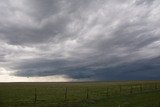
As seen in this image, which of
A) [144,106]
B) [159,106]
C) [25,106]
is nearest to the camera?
[159,106]

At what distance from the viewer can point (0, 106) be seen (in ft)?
96.7

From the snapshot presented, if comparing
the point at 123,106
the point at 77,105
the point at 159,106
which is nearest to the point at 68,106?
the point at 77,105

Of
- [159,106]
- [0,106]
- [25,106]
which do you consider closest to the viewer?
[159,106]

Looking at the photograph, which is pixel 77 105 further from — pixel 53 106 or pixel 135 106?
pixel 135 106

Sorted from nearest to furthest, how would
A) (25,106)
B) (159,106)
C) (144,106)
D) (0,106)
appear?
(159,106), (144,106), (25,106), (0,106)

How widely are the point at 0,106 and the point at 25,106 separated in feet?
14.0

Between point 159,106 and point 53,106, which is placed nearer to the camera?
point 159,106

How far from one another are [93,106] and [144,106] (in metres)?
6.52

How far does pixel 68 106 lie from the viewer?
2852 centimetres

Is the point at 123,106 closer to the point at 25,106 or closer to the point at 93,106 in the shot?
the point at 93,106

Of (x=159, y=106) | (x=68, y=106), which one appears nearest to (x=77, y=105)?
(x=68, y=106)

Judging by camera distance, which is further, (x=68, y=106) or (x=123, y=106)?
(x=68, y=106)

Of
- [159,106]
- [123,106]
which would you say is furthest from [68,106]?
[159,106]

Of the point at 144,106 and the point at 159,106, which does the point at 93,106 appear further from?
the point at 159,106
